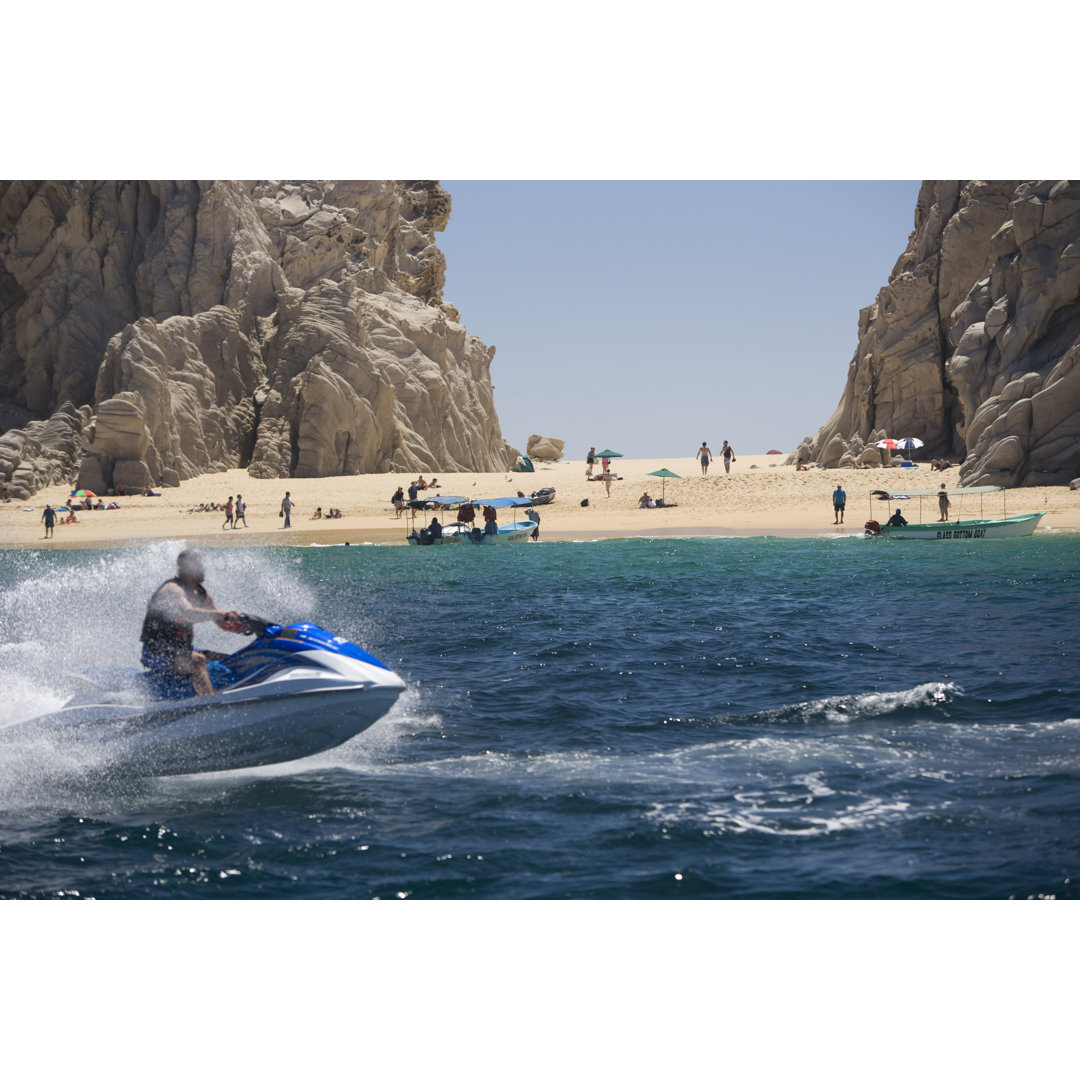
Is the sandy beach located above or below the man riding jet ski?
above

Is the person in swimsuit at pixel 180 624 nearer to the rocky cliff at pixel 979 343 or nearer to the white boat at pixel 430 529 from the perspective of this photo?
the white boat at pixel 430 529

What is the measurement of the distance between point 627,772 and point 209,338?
4949cm

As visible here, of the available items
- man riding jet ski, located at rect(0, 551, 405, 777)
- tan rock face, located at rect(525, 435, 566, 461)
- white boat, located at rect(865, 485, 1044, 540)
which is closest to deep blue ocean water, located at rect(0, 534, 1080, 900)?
man riding jet ski, located at rect(0, 551, 405, 777)

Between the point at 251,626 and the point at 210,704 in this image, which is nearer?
the point at 210,704

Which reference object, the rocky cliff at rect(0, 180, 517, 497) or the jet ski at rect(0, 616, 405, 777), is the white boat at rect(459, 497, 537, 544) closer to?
the rocky cliff at rect(0, 180, 517, 497)

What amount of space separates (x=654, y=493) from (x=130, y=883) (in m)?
39.4

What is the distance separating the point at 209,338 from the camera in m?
54.4

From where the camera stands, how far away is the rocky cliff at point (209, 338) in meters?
50.8

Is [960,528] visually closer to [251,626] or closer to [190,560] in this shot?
[251,626]

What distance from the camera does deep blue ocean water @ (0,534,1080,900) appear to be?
750 centimetres

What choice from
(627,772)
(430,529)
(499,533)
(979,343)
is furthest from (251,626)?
(979,343)

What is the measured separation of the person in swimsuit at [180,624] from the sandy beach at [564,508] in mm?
25312

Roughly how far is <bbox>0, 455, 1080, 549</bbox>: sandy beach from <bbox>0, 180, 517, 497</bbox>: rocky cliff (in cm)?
278

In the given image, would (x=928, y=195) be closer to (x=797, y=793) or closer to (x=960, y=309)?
(x=960, y=309)
